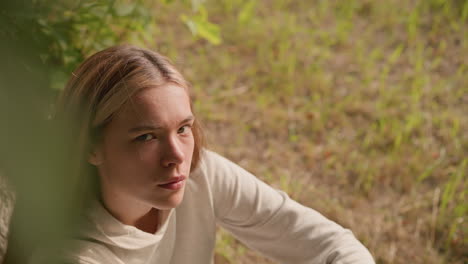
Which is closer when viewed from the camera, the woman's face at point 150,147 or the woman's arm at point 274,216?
the woman's face at point 150,147

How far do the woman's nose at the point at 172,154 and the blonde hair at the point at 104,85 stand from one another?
17 centimetres

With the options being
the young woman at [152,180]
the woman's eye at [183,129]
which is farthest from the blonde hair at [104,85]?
the woman's eye at [183,129]

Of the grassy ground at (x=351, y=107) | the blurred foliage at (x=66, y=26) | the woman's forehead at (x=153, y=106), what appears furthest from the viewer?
the grassy ground at (x=351, y=107)

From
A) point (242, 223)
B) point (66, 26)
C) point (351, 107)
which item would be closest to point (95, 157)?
point (242, 223)

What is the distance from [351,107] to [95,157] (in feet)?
8.31

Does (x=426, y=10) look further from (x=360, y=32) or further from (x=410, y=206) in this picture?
(x=410, y=206)

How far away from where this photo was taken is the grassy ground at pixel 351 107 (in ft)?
9.86

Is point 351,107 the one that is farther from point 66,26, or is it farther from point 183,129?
point 183,129

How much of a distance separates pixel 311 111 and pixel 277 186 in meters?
0.75

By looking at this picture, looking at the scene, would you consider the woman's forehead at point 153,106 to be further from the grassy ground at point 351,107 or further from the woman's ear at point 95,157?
the grassy ground at point 351,107

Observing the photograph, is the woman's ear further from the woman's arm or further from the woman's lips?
the woman's arm

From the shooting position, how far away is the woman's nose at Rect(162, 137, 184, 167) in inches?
56.8

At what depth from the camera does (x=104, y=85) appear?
1.43 m

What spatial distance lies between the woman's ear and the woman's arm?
0.43 meters
